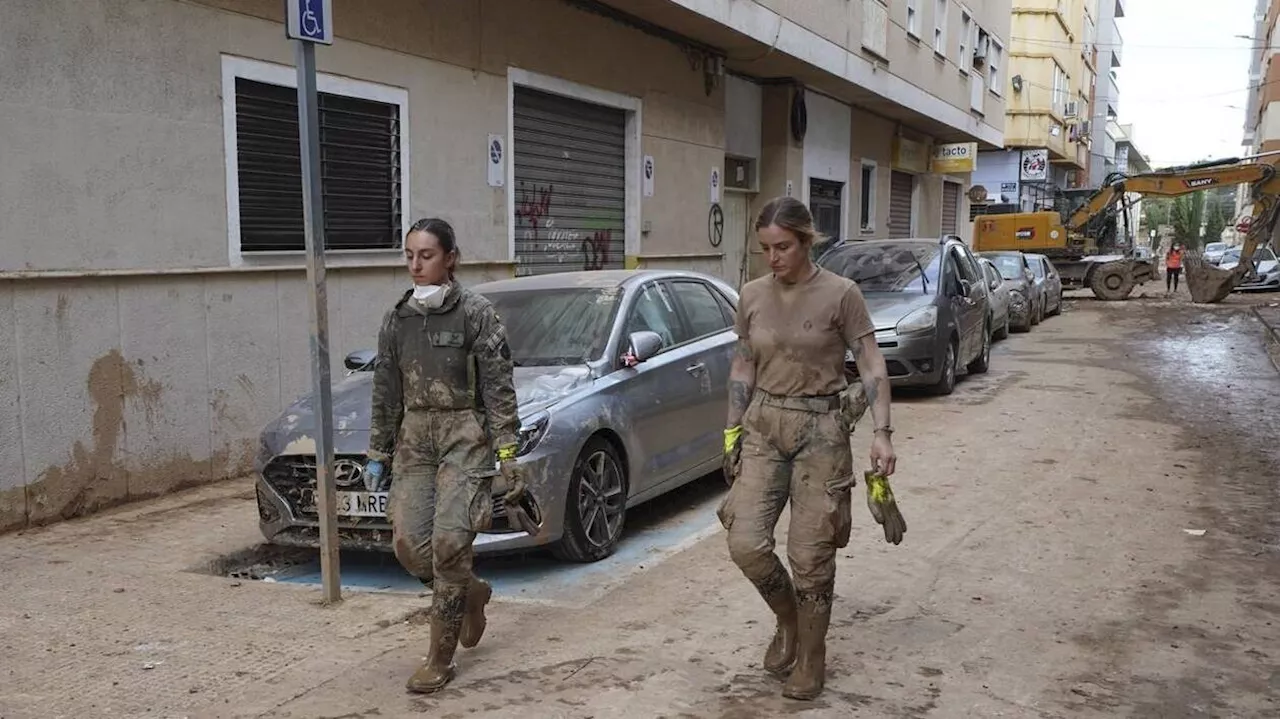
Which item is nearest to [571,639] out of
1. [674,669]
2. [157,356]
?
[674,669]

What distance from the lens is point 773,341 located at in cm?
390

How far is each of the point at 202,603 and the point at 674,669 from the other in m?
2.39

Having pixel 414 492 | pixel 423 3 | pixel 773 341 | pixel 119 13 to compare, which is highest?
pixel 423 3

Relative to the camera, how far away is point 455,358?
13.0 feet

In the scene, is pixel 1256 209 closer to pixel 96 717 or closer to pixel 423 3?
pixel 423 3

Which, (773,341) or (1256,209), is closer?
(773,341)

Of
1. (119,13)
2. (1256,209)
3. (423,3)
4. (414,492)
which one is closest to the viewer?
(414,492)

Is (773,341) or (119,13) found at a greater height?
(119,13)

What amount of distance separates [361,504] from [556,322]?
66.0 inches

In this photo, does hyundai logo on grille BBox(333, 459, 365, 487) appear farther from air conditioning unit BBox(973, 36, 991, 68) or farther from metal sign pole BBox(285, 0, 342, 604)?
air conditioning unit BBox(973, 36, 991, 68)

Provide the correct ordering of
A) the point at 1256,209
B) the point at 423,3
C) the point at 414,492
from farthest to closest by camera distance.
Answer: the point at 1256,209 → the point at 423,3 → the point at 414,492

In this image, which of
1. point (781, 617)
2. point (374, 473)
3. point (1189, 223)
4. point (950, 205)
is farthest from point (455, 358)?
point (1189, 223)

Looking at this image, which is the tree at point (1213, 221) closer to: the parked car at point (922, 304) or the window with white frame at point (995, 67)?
the window with white frame at point (995, 67)

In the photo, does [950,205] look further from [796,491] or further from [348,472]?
[796,491]
